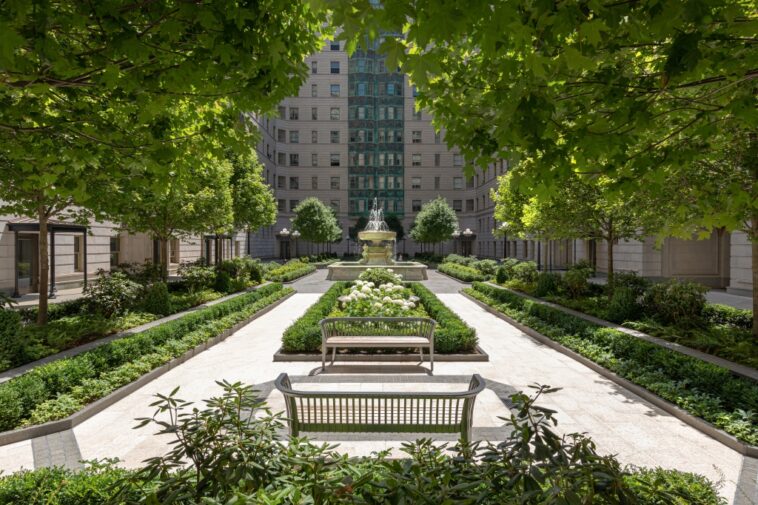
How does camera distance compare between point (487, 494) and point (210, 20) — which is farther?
point (210, 20)

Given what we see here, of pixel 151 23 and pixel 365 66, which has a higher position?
pixel 365 66

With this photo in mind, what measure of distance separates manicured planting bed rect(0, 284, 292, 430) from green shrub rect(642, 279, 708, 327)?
42.4ft

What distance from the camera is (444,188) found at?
65000 mm

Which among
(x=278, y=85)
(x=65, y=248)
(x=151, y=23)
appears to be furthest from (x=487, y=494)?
(x=65, y=248)

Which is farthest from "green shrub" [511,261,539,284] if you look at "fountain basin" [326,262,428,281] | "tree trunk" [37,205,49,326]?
"tree trunk" [37,205,49,326]

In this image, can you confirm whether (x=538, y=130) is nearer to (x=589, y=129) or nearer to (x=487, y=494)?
(x=589, y=129)

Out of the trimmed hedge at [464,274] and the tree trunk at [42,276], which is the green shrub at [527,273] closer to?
the trimmed hedge at [464,274]

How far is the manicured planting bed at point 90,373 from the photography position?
19.6ft

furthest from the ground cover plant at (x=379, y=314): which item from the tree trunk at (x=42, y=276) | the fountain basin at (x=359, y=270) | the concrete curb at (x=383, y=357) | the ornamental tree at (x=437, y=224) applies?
the ornamental tree at (x=437, y=224)

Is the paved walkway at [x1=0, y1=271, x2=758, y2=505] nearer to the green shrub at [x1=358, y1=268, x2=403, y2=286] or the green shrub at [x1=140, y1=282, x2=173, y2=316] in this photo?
the green shrub at [x1=140, y1=282, x2=173, y2=316]

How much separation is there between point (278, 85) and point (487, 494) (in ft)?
14.5

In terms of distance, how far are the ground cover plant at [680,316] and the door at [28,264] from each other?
79.0ft

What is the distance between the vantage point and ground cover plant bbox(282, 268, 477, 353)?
9914 mm

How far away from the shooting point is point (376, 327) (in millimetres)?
10680
